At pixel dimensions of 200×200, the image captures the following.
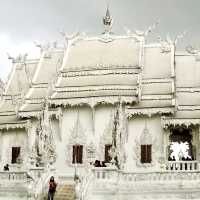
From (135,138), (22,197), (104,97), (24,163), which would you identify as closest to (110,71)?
(104,97)


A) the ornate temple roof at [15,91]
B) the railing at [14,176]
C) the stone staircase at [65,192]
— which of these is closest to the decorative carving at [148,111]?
the stone staircase at [65,192]

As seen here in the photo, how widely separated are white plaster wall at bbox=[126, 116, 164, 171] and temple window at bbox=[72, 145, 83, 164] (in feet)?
9.28

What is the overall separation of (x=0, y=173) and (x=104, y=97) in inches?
285

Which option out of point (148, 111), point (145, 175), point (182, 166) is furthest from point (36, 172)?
point (148, 111)

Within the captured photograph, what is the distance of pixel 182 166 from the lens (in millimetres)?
26750

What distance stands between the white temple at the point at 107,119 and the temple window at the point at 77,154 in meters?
0.06

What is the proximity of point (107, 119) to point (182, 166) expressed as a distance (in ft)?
20.5

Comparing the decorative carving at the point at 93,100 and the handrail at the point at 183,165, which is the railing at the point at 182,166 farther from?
the decorative carving at the point at 93,100

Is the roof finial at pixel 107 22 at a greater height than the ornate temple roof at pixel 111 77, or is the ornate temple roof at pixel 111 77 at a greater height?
the roof finial at pixel 107 22

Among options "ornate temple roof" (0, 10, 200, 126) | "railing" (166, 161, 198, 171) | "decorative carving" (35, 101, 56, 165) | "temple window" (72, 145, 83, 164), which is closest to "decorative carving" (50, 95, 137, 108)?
"ornate temple roof" (0, 10, 200, 126)

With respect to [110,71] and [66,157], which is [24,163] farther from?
[110,71]

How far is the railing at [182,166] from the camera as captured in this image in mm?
26484

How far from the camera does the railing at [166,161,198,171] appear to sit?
2648 centimetres

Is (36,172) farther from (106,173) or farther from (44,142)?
(106,173)
